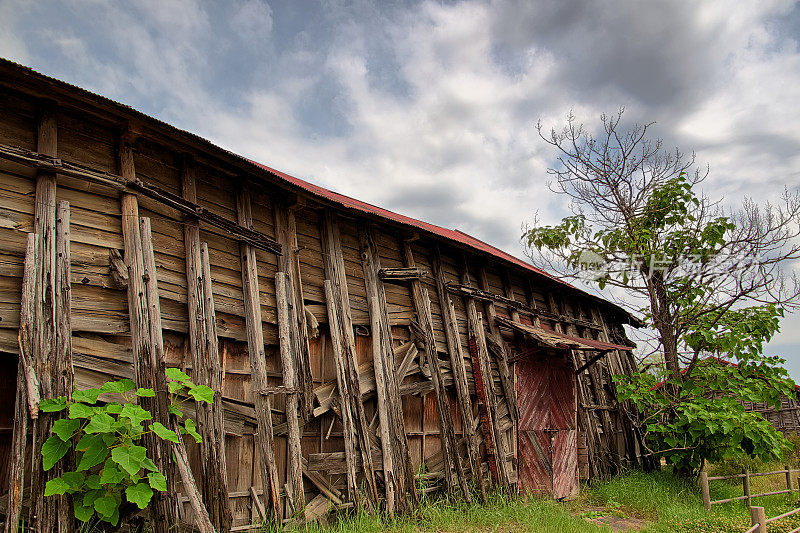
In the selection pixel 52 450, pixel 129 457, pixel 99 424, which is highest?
pixel 99 424

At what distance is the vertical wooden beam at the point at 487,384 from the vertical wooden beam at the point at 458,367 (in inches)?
15.0

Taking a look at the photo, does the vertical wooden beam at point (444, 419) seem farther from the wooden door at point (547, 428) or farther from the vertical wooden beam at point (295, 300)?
the vertical wooden beam at point (295, 300)

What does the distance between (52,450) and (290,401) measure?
2.52m

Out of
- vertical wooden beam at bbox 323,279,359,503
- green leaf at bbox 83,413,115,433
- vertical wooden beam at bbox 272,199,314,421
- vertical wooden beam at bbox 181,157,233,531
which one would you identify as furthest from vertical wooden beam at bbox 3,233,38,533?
vertical wooden beam at bbox 323,279,359,503

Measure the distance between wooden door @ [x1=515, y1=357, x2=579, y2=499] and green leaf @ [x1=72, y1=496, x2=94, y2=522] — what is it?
7255 mm

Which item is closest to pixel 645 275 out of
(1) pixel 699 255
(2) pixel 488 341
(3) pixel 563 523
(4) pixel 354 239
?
(1) pixel 699 255

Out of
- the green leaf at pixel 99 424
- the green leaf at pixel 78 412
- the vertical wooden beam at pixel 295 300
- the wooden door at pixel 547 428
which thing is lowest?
the wooden door at pixel 547 428

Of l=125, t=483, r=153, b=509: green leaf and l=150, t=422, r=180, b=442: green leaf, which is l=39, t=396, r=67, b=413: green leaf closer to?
l=150, t=422, r=180, b=442: green leaf

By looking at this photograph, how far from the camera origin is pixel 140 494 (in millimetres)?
4207

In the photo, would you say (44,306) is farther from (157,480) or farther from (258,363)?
(258,363)

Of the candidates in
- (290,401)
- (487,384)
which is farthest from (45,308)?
(487,384)

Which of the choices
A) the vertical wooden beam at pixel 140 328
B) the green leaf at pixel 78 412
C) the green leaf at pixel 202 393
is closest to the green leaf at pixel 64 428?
the green leaf at pixel 78 412

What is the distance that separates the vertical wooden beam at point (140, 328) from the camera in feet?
15.3

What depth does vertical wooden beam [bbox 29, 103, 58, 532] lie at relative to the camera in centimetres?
411
